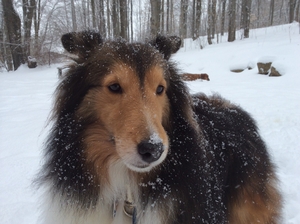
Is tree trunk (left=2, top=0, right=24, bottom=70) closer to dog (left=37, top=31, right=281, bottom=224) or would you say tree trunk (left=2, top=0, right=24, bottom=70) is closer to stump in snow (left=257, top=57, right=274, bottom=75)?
stump in snow (left=257, top=57, right=274, bottom=75)

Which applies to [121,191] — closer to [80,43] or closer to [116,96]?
[116,96]

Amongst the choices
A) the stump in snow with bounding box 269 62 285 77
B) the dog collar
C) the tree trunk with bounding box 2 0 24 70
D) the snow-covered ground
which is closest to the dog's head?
the dog collar

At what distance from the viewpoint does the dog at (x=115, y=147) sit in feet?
6.17

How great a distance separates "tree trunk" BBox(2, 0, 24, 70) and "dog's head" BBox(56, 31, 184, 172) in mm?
15795

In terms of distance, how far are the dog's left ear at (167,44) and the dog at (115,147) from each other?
20 centimetres

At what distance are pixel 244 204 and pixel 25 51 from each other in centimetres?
1798

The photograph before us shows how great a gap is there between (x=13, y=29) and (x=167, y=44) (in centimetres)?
1724

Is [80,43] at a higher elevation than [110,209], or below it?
higher

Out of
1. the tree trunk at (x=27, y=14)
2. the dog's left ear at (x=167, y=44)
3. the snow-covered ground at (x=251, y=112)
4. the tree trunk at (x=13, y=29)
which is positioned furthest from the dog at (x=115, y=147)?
the tree trunk at (x=27, y=14)

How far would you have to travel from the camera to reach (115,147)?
1.79m

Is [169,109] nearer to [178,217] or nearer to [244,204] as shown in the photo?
[178,217]

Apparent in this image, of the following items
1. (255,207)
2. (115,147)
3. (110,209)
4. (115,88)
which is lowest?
(255,207)

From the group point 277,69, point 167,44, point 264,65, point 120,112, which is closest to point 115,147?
point 120,112

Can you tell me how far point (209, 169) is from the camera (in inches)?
85.0
